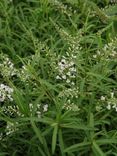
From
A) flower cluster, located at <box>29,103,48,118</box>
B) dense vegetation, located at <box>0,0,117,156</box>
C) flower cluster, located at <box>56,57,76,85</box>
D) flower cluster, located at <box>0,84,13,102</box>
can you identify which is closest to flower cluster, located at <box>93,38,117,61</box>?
dense vegetation, located at <box>0,0,117,156</box>

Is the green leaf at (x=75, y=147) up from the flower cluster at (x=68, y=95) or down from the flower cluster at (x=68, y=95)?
down

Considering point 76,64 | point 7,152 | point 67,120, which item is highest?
point 76,64

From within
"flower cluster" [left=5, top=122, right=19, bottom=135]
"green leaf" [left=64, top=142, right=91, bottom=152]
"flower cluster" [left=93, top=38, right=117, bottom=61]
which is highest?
"flower cluster" [left=93, top=38, right=117, bottom=61]

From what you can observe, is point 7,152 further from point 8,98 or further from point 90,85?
point 90,85

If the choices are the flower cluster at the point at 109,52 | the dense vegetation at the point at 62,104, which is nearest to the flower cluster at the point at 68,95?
the dense vegetation at the point at 62,104

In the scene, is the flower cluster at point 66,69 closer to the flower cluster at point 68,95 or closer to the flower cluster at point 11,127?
the flower cluster at point 68,95

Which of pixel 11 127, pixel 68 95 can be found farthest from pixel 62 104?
pixel 11 127

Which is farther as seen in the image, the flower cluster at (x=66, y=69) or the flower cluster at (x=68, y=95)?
the flower cluster at (x=66, y=69)

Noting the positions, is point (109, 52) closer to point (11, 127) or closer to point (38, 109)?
point (38, 109)

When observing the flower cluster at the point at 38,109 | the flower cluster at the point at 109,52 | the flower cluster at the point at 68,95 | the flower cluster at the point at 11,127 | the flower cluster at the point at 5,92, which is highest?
the flower cluster at the point at 109,52

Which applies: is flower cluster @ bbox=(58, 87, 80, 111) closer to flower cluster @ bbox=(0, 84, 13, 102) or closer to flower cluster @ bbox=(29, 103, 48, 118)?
flower cluster @ bbox=(29, 103, 48, 118)

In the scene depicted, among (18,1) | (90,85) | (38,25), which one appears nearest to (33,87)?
(90,85)
